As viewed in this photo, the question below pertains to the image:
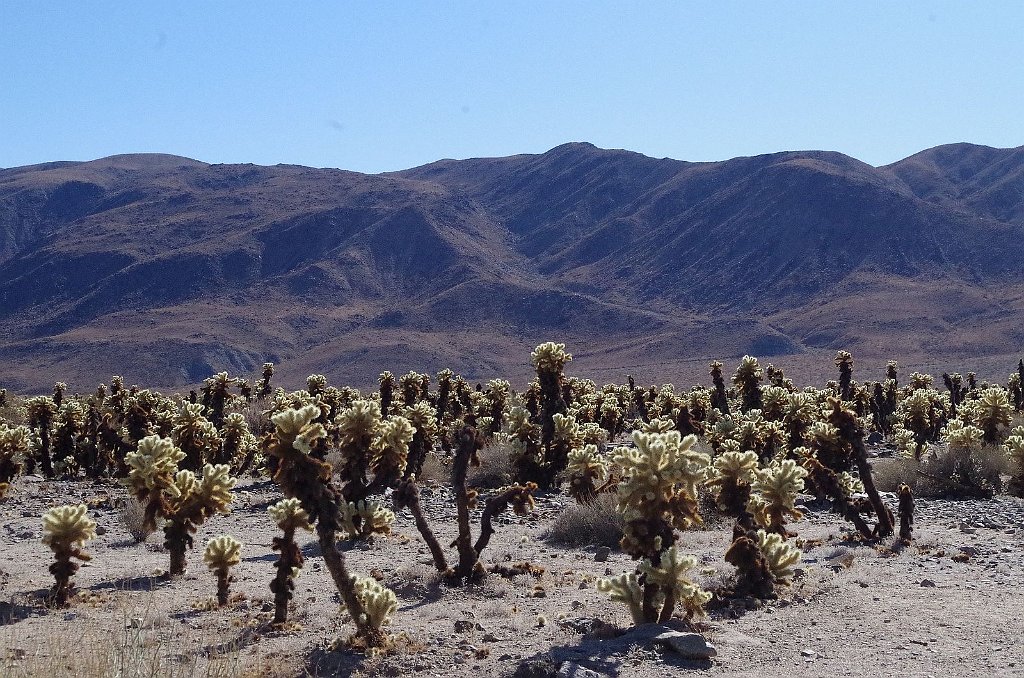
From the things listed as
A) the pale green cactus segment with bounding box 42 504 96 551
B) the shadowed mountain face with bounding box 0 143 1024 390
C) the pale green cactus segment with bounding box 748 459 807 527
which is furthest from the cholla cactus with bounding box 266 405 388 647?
the shadowed mountain face with bounding box 0 143 1024 390

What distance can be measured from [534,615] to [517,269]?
113 meters

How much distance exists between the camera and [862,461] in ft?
42.1

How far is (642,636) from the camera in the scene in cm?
834

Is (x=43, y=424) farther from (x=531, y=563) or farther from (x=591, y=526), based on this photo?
(x=531, y=563)

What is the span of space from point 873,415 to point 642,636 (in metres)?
26.2

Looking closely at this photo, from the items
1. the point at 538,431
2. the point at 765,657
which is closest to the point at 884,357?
the point at 538,431

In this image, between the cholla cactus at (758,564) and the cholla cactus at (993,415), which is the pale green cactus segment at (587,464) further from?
the cholla cactus at (993,415)

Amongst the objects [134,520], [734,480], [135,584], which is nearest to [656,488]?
[734,480]

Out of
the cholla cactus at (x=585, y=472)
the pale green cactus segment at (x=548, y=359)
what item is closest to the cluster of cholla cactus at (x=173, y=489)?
the cholla cactus at (x=585, y=472)

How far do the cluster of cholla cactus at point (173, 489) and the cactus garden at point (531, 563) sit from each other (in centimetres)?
3

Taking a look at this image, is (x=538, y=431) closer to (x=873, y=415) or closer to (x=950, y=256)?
(x=873, y=415)

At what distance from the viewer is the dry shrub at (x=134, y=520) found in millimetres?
14039

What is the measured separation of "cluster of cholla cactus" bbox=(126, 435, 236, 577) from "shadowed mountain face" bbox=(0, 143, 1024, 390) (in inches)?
2629

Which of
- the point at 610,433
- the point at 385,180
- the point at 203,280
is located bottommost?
the point at 610,433
